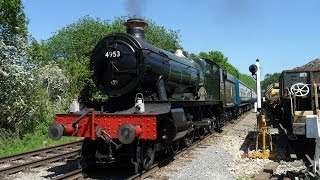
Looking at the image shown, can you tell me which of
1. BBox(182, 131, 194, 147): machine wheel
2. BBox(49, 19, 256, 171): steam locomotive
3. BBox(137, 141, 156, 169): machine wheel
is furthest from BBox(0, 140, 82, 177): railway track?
BBox(182, 131, 194, 147): machine wheel

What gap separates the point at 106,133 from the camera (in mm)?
8172

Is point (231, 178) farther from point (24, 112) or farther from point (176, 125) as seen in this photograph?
point (24, 112)

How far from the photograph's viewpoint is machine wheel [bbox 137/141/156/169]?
831 cm

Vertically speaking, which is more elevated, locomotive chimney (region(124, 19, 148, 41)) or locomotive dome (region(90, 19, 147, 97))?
locomotive chimney (region(124, 19, 148, 41))

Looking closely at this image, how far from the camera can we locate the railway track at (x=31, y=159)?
9.14 metres

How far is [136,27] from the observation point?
9.70 metres

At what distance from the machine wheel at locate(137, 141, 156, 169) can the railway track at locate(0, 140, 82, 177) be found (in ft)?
9.62

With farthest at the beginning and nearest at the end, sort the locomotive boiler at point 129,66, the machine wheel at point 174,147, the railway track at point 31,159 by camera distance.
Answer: the machine wheel at point 174,147 → the railway track at point 31,159 → the locomotive boiler at point 129,66

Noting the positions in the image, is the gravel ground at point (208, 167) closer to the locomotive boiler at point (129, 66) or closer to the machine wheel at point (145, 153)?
the machine wheel at point (145, 153)

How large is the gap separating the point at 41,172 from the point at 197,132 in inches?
249

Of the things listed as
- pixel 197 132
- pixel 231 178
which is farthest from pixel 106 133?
pixel 197 132

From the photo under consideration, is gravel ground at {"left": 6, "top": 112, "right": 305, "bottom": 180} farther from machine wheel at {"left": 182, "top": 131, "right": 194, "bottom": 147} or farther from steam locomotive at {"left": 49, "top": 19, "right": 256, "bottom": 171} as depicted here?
steam locomotive at {"left": 49, "top": 19, "right": 256, "bottom": 171}

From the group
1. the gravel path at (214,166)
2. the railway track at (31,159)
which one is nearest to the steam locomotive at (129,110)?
the gravel path at (214,166)

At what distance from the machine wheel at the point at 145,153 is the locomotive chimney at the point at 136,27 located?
2725mm
